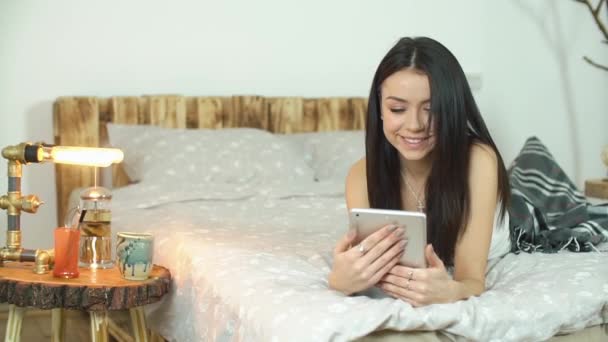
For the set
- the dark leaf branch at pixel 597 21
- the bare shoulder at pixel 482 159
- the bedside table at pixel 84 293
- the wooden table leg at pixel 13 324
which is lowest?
the wooden table leg at pixel 13 324

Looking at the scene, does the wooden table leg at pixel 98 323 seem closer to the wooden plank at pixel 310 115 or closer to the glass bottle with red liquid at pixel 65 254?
the glass bottle with red liquid at pixel 65 254

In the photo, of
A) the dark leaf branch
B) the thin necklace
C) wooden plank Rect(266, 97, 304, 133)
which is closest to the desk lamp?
the thin necklace

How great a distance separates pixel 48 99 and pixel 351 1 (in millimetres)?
1410

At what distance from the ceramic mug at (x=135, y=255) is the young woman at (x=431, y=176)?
0.56m

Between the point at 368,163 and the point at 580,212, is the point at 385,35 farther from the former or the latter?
the point at 368,163

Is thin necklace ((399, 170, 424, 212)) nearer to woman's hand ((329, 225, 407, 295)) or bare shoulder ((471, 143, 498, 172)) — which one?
bare shoulder ((471, 143, 498, 172))

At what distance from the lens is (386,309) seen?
1543mm

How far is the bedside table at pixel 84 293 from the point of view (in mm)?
2029

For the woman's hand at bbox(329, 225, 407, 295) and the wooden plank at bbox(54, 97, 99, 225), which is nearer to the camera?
the woman's hand at bbox(329, 225, 407, 295)

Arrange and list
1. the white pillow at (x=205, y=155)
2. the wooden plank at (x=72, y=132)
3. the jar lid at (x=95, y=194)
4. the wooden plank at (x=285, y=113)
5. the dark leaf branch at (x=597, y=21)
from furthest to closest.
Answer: the dark leaf branch at (x=597, y=21), the wooden plank at (x=285, y=113), the wooden plank at (x=72, y=132), the white pillow at (x=205, y=155), the jar lid at (x=95, y=194)

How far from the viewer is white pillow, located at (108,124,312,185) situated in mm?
3166

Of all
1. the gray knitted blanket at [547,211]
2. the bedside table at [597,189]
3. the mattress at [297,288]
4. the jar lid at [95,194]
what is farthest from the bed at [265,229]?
the bedside table at [597,189]

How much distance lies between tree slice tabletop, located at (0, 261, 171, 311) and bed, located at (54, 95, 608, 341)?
0.11 metres

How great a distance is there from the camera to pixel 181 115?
3.50m
